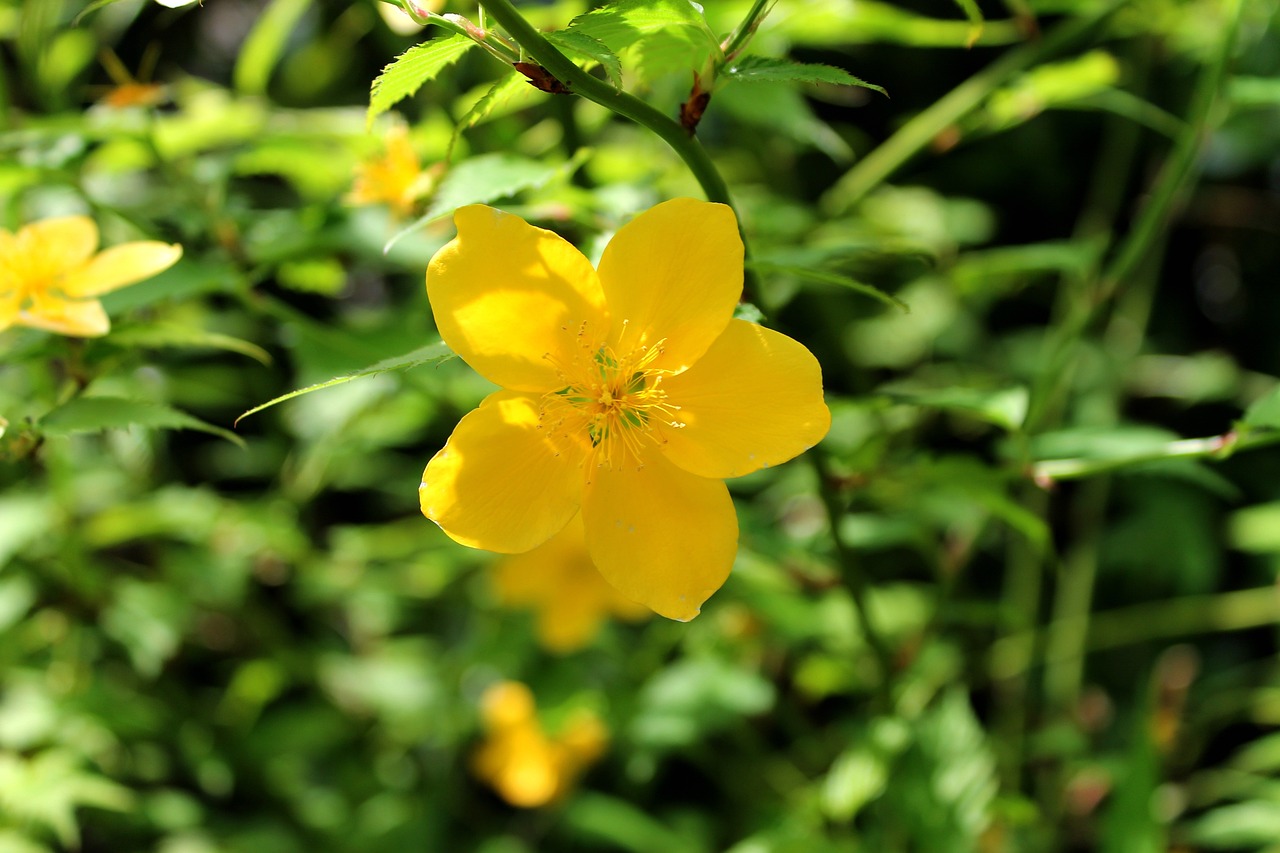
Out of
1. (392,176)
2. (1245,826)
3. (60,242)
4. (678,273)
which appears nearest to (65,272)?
(60,242)

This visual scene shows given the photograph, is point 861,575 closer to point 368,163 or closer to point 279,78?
point 368,163

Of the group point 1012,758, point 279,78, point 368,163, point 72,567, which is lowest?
point 1012,758

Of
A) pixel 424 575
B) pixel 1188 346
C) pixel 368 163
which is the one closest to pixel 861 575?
pixel 368 163

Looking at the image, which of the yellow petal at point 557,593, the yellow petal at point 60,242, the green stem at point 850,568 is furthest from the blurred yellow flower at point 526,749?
the yellow petal at point 60,242

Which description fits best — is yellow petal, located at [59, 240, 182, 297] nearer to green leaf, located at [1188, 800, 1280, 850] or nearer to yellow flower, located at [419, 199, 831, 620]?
yellow flower, located at [419, 199, 831, 620]

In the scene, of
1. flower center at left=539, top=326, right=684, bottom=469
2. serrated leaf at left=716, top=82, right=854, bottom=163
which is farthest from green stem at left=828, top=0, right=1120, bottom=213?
flower center at left=539, top=326, right=684, bottom=469

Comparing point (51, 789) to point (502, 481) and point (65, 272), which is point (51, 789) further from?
point (502, 481)
